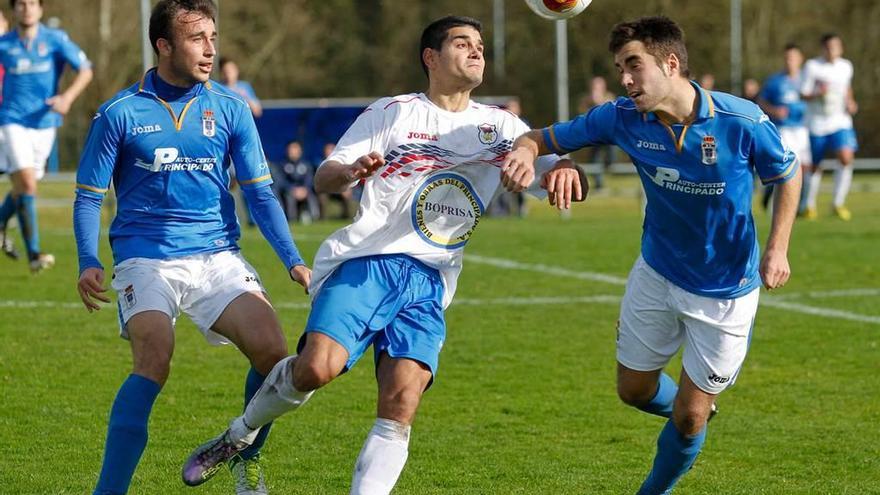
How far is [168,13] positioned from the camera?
18.4 ft

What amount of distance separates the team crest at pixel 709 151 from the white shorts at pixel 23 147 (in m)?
8.18

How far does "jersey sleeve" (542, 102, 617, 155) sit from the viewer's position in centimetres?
543

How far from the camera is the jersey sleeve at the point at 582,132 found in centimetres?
543

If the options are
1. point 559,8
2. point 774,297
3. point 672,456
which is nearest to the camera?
point 672,456

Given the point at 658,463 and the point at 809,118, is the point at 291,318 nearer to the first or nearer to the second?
the point at 658,463

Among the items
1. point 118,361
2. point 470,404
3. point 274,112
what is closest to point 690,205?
point 470,404

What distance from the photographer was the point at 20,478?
5824 mm

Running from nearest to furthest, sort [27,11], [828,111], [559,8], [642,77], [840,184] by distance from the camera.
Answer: [642,77] → [559,8] → [27,11] → [828,111] → [840,184]

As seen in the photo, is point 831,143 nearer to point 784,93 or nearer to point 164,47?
point 784,93

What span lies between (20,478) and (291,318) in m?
4.57

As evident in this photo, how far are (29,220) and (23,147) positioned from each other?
636 mm

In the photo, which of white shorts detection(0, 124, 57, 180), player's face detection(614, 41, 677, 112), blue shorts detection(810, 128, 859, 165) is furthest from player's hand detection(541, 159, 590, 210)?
blue shorts detection(810, 128, 859, 165)

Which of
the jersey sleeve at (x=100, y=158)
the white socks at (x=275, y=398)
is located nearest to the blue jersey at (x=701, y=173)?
the white socks at (x=275, y=398)

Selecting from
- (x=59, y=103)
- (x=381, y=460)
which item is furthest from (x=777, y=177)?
(x=59, y=103)
